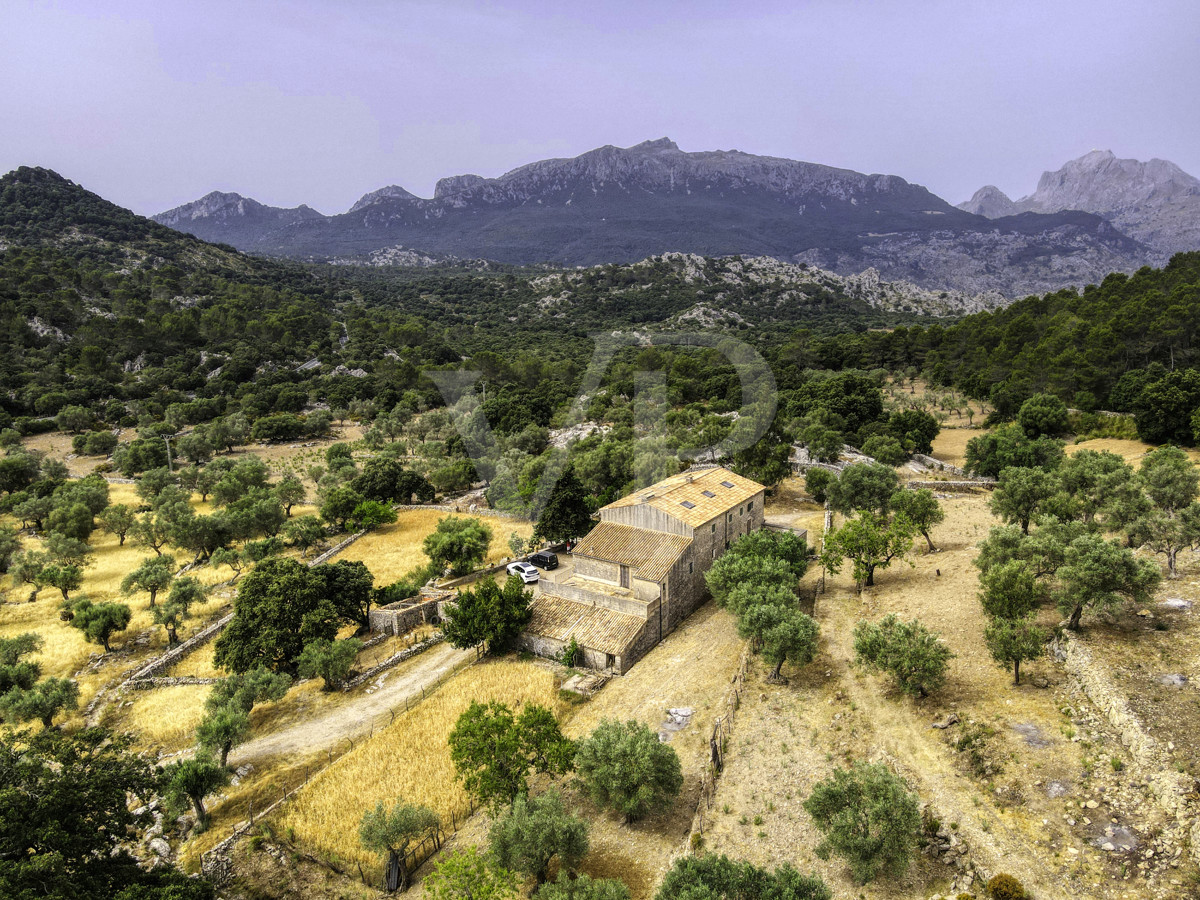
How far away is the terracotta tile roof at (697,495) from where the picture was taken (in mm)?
30438

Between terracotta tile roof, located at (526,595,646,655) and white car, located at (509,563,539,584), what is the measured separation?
4.22 m

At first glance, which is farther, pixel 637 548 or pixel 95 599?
pixel 95 599

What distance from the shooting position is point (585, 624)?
2750 cm

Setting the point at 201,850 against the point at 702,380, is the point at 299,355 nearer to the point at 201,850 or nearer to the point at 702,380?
the point at 702,380

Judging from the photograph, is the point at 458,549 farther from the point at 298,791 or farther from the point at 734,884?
the point at 734,884

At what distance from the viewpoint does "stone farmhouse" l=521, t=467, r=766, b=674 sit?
88.0ft

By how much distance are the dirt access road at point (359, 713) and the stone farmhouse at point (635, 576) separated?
4.48 m

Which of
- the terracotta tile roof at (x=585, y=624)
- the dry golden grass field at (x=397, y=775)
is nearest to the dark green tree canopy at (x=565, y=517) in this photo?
the terracotta tile roof at (x=585, y=624)

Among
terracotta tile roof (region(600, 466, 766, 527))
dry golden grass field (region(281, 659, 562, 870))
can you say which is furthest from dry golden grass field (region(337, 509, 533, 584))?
dry golden grass field (region(281, 659, 562, 870))

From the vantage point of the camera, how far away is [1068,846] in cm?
1288

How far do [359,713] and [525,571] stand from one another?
1269 centimetres

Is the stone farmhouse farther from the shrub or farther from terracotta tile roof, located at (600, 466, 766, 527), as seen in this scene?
A: the shrub

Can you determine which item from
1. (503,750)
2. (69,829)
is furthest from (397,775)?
(69,829)

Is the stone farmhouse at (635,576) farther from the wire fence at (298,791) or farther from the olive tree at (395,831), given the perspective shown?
the olive tree at (395,831)
